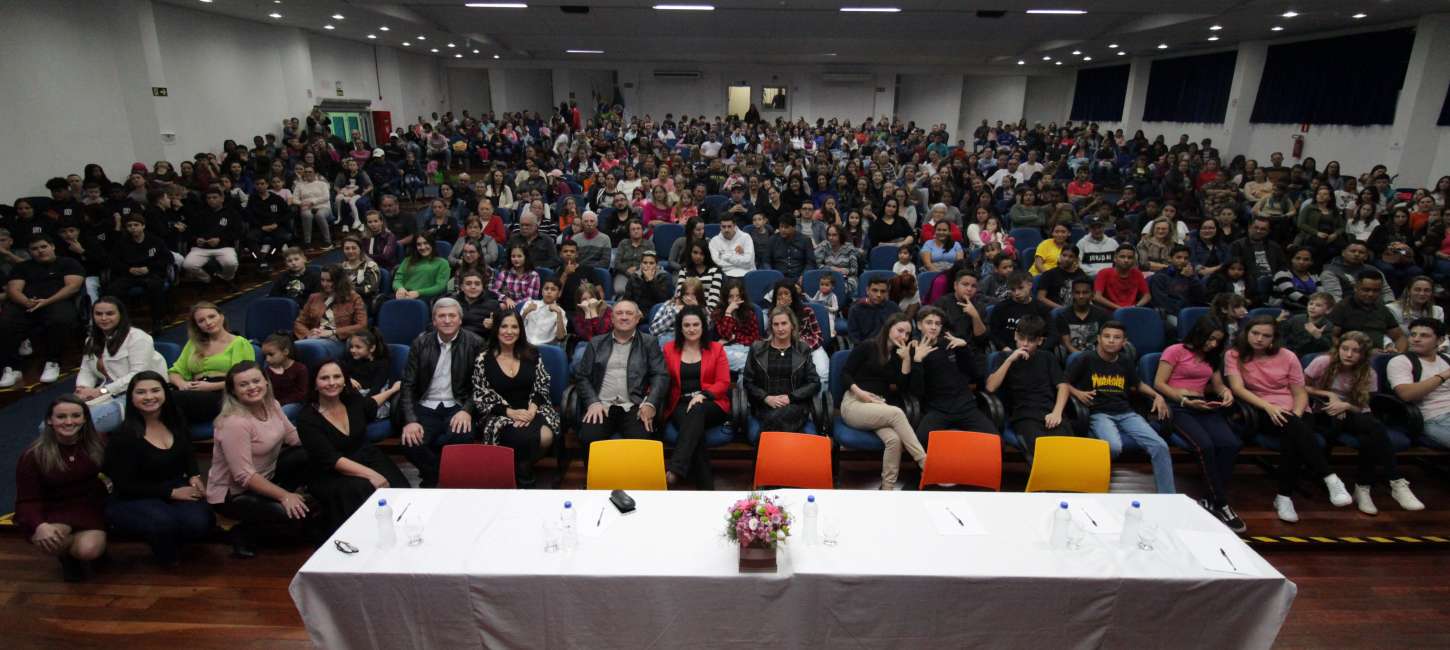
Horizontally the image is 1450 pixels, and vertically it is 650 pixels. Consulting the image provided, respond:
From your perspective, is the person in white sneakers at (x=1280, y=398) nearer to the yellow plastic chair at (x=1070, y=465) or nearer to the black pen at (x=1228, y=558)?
the yellow plastic chair at (x=1070, y=465)

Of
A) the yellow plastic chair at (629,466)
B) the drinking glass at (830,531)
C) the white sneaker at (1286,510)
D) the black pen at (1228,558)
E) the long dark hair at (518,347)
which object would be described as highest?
the long dark hair at (518,347)

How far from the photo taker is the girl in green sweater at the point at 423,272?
5680mm

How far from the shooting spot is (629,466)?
325 cm

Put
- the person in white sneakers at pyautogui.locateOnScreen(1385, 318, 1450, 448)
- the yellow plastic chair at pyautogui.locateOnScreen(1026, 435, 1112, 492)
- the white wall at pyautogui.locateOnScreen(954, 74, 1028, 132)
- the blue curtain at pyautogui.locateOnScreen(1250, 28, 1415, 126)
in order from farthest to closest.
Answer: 1. the white wall at pyautogui.locateOnScreen(954, 74, 1028, 132)
2. the blue curtain at pyautogui.locateOnScreen(1250, 28, 1415, 126)
3. the person in white sneakers at pyautogui.locateOnScreen(1385, 318, 1450, 448)
4. the yellow plastic chair at pyautogui.locateOnScreen(1026, 435, 1112, 492)

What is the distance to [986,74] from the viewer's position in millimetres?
22547

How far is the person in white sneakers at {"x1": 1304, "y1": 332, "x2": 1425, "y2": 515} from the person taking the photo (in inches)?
156

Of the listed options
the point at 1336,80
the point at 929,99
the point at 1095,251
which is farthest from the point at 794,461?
the point at 929,99

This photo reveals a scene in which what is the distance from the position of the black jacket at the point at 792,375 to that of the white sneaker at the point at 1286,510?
2616 mm

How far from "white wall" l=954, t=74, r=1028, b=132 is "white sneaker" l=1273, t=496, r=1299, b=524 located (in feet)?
72.8

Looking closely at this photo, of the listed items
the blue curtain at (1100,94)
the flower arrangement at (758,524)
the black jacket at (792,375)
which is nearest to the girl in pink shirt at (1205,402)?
the black jacket at (792,375)

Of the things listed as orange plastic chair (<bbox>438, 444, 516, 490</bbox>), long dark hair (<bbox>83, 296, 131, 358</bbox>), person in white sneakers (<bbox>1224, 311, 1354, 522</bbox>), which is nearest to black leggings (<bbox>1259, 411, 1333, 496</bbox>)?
person in white sneakers (<bbox>1224, 311, 1354, 522</bbox>)

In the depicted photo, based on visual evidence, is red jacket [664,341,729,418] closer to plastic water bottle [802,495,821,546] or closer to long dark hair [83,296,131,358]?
plastic water bottle [802,495,821,546]

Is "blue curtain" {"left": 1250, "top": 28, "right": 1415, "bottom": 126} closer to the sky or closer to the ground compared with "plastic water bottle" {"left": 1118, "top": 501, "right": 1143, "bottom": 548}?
closer to the sky

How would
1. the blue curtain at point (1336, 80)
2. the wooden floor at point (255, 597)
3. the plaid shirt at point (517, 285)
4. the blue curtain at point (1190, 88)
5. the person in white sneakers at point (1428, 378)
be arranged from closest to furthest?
1. the wooden floor at point (255, 597)
2. the person in white sneakers at point (1428, 378)
3. the plaid shirt at point (517, 285)
4. the blue curtain at point (1336, 80)
5. the blue curtain at point (1190, 88)
